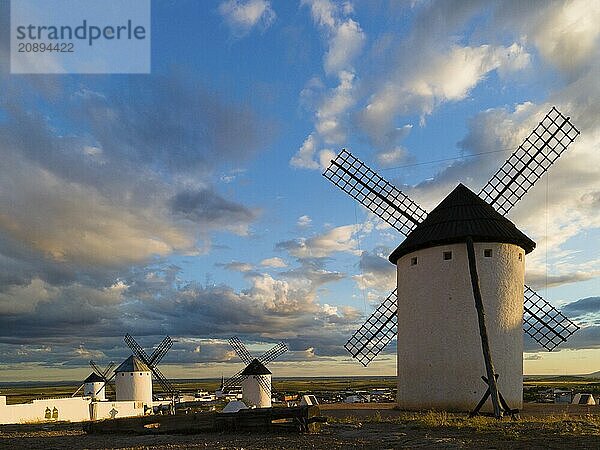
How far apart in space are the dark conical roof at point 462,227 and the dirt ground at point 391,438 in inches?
239

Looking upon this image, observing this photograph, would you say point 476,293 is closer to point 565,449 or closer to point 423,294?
point 423,294

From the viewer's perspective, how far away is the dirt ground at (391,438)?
11.1 meters

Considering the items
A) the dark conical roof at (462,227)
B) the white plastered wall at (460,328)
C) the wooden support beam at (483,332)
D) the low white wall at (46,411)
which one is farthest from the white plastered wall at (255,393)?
the wooden support beam at (483,332)

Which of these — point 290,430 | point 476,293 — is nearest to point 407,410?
point 476,293

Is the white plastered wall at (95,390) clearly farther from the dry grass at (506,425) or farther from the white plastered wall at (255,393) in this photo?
the dry grass at (506,425)

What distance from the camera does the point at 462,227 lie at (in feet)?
61.7

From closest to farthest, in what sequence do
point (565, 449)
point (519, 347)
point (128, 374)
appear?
point (565, 449) < point (519, 347) < point (128, 374)

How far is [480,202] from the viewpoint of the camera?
2056cm

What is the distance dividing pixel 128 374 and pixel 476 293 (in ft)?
106

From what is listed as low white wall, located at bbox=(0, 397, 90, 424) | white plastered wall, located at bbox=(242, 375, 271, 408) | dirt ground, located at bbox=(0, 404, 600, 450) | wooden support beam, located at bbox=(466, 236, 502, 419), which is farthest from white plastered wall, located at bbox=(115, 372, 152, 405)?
wooden support beam, located at bbox=(466, 236, 502, 419)

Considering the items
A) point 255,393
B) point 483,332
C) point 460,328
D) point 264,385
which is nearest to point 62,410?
point 255,393

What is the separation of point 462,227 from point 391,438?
8.88 meters

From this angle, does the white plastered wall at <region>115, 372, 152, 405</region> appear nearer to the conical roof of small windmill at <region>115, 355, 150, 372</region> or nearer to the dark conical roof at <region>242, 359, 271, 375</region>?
the conical roof of small windmill at <region>115, 355, 150, 372</region>

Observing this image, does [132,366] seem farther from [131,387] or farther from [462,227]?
[462,227]
